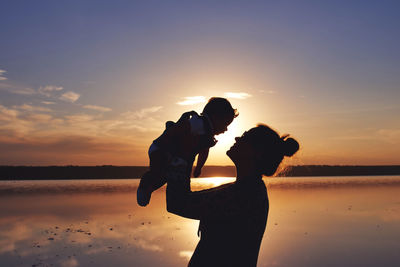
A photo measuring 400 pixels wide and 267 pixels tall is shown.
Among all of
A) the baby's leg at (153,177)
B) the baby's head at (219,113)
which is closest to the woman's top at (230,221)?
the baby's leg at (153,177)

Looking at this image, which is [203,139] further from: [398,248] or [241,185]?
[398,248]

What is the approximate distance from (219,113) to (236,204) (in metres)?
1.15

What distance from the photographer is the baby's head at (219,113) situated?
141 inches

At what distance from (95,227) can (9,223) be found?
4649mm

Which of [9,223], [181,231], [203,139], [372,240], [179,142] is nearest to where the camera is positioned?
[179,142]

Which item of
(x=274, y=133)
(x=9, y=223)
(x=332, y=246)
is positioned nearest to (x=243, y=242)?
(x=274, y=133)

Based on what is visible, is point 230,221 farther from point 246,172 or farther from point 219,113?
point 219,113

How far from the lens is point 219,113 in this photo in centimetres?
361

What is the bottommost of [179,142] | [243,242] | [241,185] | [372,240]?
[372,240]

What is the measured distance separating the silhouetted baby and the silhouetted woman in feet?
0.68

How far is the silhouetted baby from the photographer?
2.77 metres

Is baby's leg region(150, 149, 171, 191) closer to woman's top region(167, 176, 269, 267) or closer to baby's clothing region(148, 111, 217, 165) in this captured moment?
baby's clothing region(148, 111, 217, 165)

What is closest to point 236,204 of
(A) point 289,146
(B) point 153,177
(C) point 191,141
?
(C) point 191,141

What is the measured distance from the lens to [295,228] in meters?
16.5
